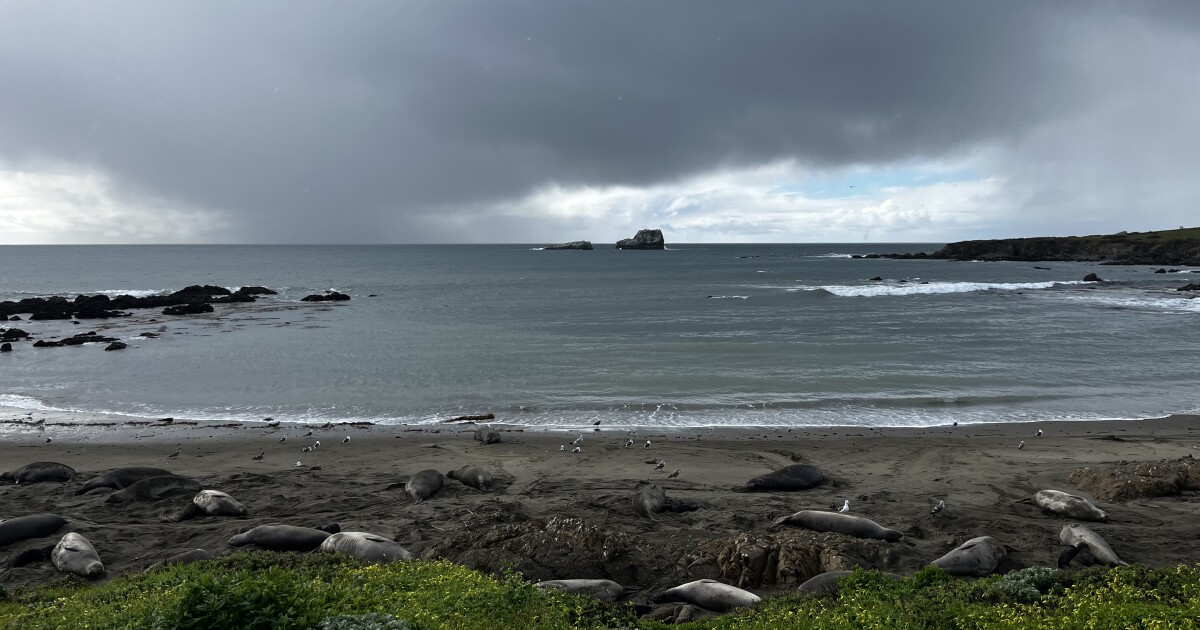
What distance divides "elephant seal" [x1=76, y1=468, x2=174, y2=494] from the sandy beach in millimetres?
340

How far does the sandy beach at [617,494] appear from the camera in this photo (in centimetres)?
870

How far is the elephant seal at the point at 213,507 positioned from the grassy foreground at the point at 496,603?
9.70 feet

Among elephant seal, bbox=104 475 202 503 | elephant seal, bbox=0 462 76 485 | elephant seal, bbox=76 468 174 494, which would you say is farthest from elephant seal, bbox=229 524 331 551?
elephant seal, bbox=0 462 76 485

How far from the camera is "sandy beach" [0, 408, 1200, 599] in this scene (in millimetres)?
8703

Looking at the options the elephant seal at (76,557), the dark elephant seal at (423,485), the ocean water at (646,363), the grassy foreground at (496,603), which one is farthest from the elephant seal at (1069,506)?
the elephant seal at (76,557)

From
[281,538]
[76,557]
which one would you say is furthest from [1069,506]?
[76,557]

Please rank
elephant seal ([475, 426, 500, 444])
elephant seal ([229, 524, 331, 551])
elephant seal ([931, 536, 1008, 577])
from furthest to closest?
1. elephant seal ([475, 426, 500, 444])
2. elephant seal ([229, 524, 331, 551])
3. elephant seal ([931, 536, 1008, 577])

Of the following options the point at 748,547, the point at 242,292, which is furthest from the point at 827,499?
the point at 242,292

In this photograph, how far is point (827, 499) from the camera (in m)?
11.7

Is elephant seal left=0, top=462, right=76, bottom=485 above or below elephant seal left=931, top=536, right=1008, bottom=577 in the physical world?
below

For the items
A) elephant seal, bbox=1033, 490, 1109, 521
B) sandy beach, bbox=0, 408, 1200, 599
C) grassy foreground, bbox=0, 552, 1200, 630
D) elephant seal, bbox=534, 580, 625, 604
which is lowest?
sandy beach, bbox=0, 408, 1200, 599

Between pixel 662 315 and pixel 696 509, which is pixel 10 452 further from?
pixel 662 315

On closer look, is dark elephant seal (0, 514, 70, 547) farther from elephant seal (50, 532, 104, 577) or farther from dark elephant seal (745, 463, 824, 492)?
dark elephant seal (745, 463, 824, 492)

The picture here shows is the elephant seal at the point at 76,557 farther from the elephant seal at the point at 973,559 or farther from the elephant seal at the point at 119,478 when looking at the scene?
the elephant seal at the point at 973,559
